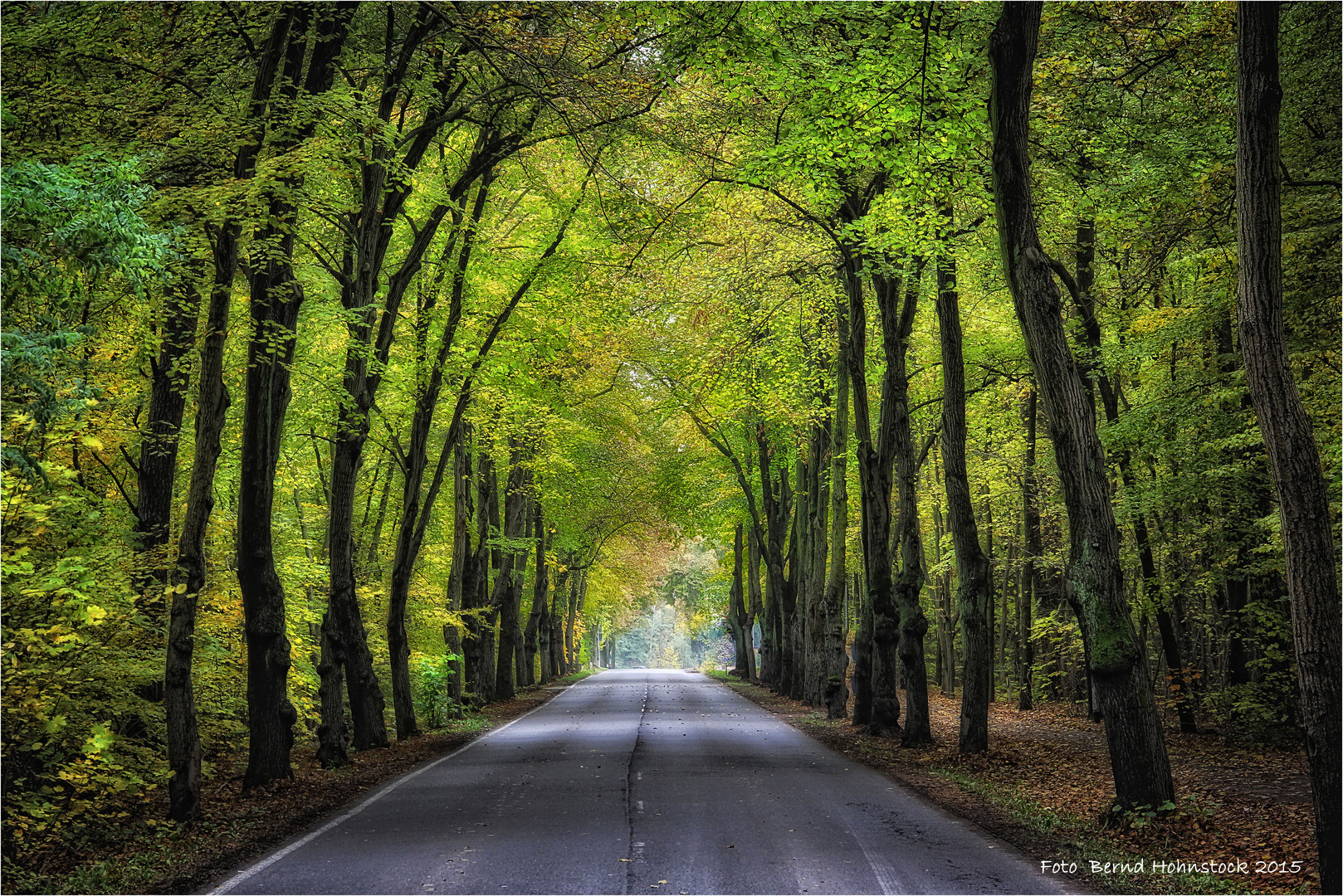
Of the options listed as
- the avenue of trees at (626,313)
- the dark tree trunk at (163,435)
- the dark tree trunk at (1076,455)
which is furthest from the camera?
the dark tree trunk at (163,435)

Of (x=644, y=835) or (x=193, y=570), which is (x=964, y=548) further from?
(x=193, y=570)

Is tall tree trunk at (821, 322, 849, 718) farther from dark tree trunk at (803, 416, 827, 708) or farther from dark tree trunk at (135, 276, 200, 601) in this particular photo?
dark tree trunk at (135, 276, 200, 601)

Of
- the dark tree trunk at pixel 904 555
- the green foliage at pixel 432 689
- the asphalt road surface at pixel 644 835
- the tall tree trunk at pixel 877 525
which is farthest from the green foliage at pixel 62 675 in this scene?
the tall tree trunk at pixel 877 525

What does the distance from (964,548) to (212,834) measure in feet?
34.9

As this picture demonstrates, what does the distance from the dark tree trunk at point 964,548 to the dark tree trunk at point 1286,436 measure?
7388 mm

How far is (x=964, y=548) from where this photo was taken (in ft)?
48.8

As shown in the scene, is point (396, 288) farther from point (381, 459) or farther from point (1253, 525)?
point (1253, 525)

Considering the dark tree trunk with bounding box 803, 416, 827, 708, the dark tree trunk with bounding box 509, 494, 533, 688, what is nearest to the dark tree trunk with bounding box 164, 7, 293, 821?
the dark tree trunk with bounding box 803, 416, 827, 708

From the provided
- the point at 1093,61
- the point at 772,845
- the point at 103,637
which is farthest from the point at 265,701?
the point at 1093,61

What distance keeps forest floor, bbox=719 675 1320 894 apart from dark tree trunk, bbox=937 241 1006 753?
2.29ft

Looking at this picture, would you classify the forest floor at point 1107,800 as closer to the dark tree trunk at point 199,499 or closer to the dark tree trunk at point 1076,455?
the dark tree trunk at point 1076,455

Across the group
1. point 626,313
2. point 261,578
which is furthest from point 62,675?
point 626,313

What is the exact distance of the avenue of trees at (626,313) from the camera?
8.38 metres

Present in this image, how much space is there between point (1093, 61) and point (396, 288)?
11073 millimetres
